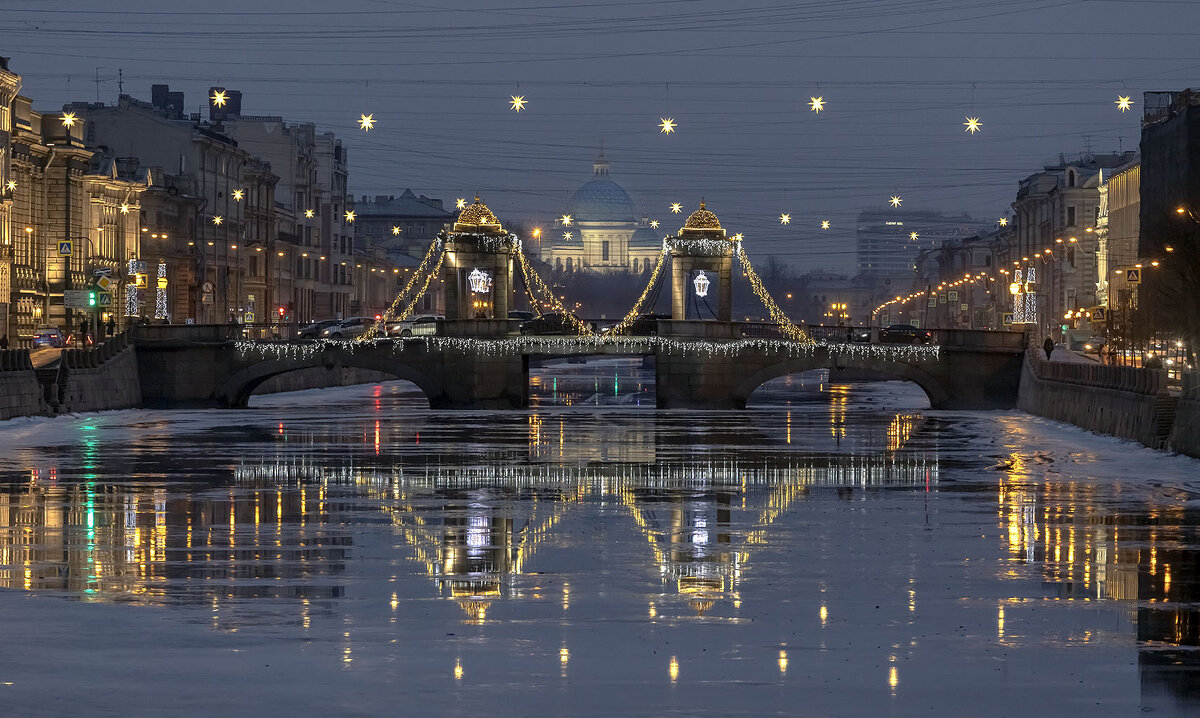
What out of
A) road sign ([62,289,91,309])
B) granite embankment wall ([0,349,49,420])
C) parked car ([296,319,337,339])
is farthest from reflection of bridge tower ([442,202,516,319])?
granite embankment wall ([0,349,49,420])

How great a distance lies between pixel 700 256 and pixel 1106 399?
40.3 meters

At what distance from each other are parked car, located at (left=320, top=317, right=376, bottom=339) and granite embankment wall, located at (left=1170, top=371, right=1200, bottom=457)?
60.9 metres

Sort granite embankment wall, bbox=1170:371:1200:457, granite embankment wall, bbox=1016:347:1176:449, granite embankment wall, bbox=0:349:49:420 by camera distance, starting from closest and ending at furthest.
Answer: granite embankment wall, bbox=1170:371:1200:457, granite embankment wall, bbox=1016:347:1176:449, granite embankment wall, bbox=0:349:49:420

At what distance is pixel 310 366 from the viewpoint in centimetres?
9356

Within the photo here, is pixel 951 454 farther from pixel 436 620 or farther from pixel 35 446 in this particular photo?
pixel 436 620

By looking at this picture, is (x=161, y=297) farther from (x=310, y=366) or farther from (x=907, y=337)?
(x=907, y=337)

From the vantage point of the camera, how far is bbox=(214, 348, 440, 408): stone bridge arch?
93.1 metres

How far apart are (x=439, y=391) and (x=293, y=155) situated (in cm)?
7950

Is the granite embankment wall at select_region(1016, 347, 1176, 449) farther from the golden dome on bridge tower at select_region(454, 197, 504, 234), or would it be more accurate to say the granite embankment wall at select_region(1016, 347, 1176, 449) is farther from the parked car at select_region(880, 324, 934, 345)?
the golden dome on bridge tower at select_region(454, 197, 504, 234)

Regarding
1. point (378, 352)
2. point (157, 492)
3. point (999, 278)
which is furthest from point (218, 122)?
point (157, 492)

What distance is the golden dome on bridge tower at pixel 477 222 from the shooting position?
352 ft

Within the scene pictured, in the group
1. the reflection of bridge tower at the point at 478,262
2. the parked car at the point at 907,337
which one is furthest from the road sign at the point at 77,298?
the parked car at the point at 907,337

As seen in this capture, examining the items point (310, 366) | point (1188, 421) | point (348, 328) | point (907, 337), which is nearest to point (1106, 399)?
point (1188, 421)

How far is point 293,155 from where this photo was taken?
554 feet
